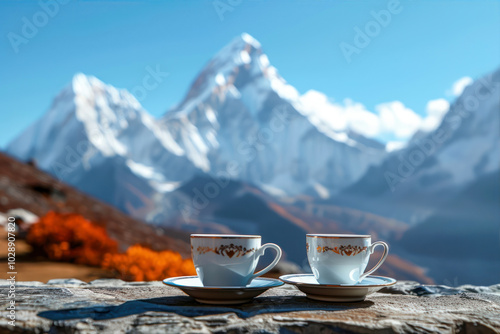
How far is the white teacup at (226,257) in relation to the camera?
5.35 ft

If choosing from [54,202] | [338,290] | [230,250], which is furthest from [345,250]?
[54,202]

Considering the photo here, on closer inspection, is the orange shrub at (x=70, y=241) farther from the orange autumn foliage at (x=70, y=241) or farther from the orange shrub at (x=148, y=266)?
the orange shrub at (x=148, y=266)

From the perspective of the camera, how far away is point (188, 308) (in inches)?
61.5

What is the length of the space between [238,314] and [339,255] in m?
0.48

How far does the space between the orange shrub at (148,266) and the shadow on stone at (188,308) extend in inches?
191

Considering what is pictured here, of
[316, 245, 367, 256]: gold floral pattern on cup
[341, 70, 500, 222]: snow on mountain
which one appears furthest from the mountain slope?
[341, 70, 500, 222]: snow on mountain

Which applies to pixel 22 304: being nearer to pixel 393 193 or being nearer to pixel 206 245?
pixel 206 245

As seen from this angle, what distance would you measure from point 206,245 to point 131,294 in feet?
1.65

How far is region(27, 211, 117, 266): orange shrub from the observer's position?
9.56m

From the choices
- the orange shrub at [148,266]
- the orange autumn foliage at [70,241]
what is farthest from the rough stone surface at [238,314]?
the orange autumn foliage at [70,241]

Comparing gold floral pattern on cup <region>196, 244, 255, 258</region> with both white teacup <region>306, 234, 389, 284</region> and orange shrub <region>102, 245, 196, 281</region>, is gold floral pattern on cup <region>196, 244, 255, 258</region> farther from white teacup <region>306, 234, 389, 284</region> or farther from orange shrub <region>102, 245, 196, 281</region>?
orange shrub <region>102, 245, 196, 281</region>

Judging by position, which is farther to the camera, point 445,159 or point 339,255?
point 445,159

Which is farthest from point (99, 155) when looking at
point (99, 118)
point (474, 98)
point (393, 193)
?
point (474, 98)

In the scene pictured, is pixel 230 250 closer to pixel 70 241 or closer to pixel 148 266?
pixel 148 266
